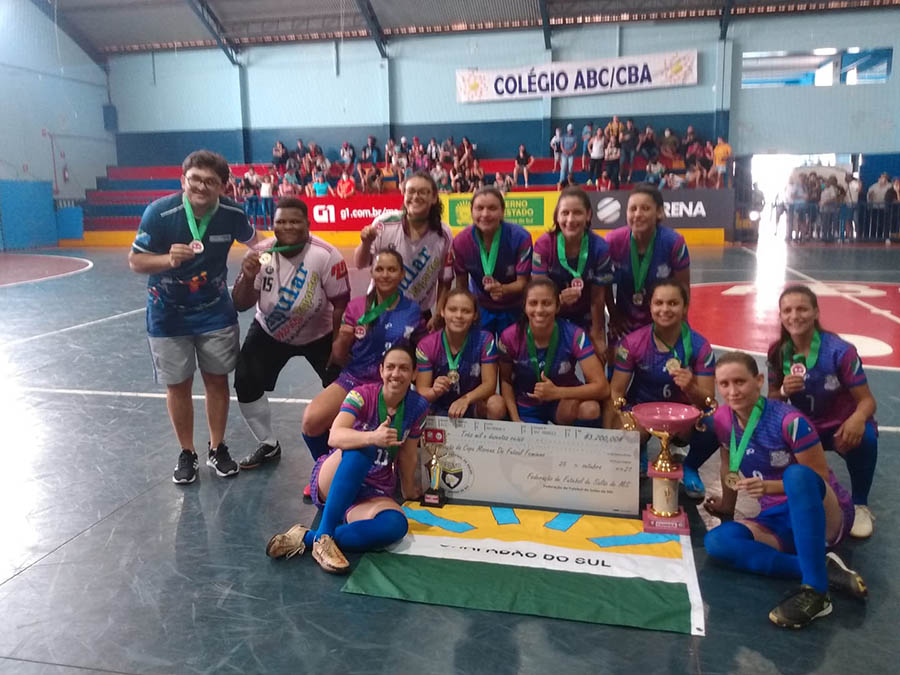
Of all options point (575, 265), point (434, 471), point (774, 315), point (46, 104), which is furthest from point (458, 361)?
point (46, 104)

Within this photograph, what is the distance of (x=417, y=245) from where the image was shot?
14.0 feet

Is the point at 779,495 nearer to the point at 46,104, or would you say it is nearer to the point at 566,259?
the point at 566,259

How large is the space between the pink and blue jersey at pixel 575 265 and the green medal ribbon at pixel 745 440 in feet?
4.32

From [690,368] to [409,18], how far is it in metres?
21.8

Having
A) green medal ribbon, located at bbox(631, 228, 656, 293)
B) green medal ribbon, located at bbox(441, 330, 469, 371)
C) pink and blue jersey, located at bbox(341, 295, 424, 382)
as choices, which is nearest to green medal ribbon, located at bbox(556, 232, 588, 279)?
green medal ribbon, located at bbox(631, 228, 656, 293)

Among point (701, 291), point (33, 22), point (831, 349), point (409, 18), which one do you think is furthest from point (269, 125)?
point (831, 349)

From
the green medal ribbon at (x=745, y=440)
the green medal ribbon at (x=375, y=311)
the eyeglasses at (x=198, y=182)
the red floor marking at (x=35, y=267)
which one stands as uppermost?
the eyeglasses at (x=198, y=182)

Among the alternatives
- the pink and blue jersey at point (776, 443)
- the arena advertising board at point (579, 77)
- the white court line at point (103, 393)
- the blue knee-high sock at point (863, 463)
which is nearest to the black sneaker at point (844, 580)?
the pink and blue jersey at point (776, 443)

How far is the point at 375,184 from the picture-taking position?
806 inches

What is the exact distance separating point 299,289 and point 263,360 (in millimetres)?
484

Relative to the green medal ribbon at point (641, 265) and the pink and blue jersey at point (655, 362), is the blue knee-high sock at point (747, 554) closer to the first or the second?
the pink and blue jersey at point (655, 362)

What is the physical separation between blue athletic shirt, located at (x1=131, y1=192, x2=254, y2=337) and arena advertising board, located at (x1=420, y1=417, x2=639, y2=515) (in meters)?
1.45

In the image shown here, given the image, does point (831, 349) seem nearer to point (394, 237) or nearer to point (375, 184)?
point (394, 237)

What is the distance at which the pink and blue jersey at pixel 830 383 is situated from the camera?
3.30 metres
